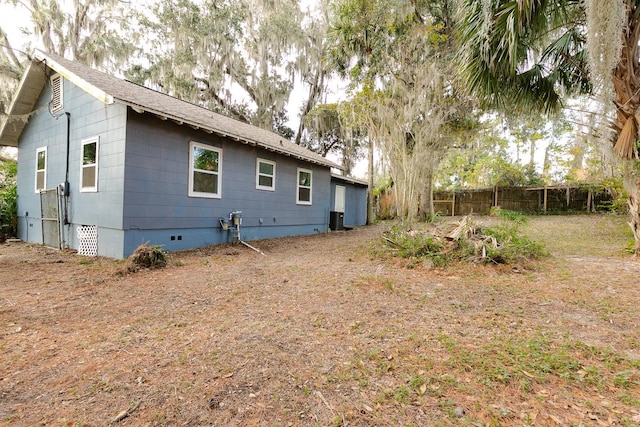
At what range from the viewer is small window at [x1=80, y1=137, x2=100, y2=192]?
21.9 feet

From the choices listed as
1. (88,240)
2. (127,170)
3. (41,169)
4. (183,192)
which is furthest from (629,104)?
(41,169)

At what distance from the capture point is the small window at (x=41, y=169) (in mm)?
8320

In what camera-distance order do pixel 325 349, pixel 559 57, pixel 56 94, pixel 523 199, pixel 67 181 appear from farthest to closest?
pixel 523 199
pixel 56 94
pixel 67 181
pixel 559 57
pixel 325 349

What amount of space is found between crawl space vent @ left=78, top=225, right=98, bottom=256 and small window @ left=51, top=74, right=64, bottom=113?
355 centimetres

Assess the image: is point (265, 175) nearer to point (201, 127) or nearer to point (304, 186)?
point (304, 186)

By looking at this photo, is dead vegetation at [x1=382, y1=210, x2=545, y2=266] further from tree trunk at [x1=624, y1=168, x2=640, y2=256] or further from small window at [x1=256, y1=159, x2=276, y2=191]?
small window at [x1=256, y1=159, x2=276, y2=191]

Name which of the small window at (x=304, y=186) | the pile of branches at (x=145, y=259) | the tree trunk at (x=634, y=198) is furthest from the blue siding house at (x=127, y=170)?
the tree trunk at (x=634, y=198)

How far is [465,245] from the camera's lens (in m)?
5.22

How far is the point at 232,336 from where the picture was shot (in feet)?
8.54

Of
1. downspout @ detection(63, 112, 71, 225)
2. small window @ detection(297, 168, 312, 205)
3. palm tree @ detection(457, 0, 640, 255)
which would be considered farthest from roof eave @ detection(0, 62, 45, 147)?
palm tree @ detection(457, 0, 640, 255)

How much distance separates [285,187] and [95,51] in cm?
1188

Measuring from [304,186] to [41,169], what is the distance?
7.97 metres

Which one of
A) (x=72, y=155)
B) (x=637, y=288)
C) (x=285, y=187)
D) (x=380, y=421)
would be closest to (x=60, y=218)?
(x=72, y=155)

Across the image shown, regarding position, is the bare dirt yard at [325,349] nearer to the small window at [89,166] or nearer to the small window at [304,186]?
the small window at [89,166]
